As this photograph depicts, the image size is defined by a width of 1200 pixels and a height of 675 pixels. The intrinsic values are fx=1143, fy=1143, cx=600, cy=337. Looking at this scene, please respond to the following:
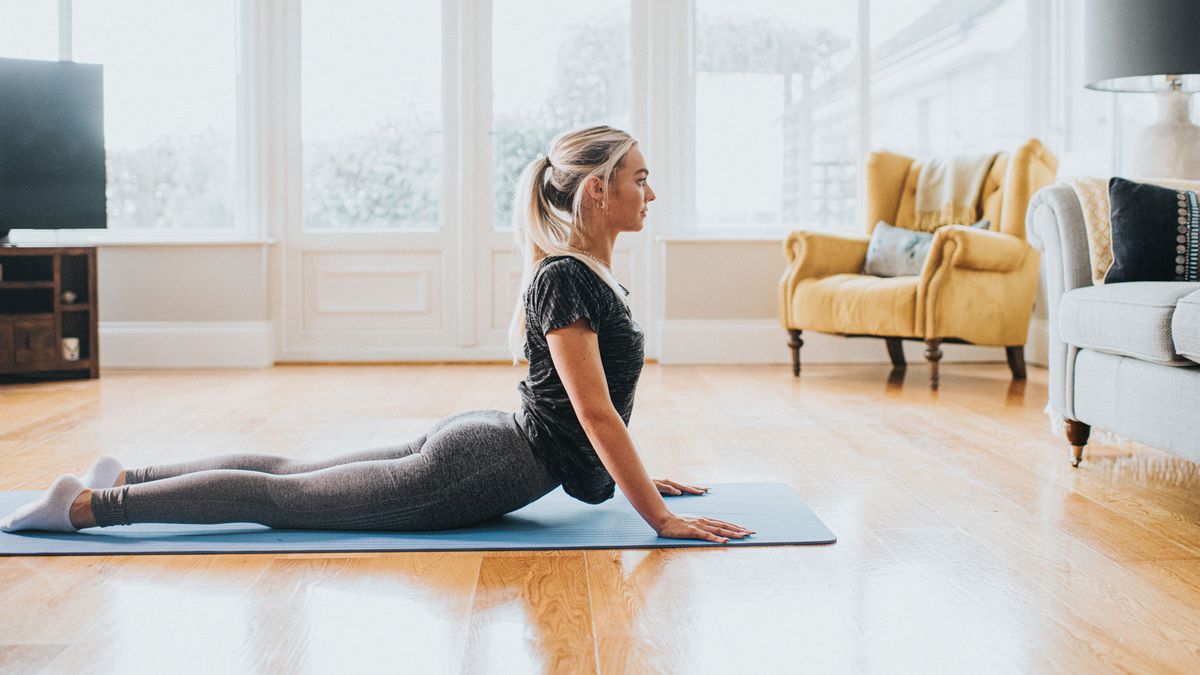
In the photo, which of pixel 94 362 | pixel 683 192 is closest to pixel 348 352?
pixel 94 362

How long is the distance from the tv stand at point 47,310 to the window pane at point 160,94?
662mm

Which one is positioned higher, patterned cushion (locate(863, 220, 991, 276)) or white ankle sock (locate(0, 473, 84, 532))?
patterned cushion (locate(863, 220, 991, 276))

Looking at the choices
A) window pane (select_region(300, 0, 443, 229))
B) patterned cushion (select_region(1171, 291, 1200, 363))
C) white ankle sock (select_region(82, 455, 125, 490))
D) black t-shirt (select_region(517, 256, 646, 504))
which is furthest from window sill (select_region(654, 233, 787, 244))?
white ankle sock (select_region(82, 455, 125, 490))

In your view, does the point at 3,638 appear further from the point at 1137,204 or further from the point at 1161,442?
the point at 1137,204

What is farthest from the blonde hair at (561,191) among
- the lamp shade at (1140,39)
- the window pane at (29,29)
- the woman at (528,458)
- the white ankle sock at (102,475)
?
the window pane at (29,29)

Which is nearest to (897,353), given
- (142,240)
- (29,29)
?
(142,240)

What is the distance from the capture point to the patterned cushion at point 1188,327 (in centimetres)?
220

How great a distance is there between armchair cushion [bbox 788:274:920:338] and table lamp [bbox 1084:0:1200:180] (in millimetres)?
955

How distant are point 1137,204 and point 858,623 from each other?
5.26 feet

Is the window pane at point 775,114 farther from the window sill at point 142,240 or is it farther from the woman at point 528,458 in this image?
A: the woman at point 528,458

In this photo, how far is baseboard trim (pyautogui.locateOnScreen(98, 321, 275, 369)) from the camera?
214 inches

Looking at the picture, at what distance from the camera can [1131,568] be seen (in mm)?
1905

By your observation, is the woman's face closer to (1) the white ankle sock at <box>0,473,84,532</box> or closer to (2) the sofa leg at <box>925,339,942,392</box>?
(1) the white ankle sock at <box>0,473,84,532</box>

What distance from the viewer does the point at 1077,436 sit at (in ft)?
9.12
